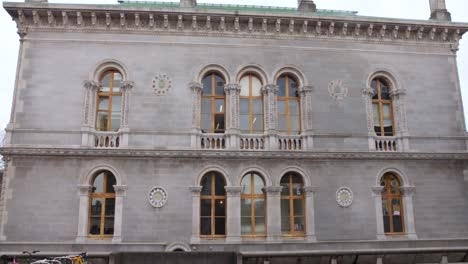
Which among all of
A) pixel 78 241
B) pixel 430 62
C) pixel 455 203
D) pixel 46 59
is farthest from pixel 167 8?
pixel 455 203

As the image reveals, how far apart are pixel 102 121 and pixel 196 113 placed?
3.90 m

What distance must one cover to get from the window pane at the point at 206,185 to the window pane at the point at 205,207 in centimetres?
32

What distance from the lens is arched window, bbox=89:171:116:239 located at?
16359 mm

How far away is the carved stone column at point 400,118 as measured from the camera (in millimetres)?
18219

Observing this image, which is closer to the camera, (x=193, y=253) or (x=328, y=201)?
(x=193, y=253)

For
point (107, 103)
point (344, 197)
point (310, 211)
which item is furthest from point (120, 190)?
point (344, 197)

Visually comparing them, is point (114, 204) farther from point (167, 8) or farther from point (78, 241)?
point (167, 8)

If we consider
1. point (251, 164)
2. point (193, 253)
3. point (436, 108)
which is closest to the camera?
point (193, 253)

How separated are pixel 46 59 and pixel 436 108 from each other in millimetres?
17046

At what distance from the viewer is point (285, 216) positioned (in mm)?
17281

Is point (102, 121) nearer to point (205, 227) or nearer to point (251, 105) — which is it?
point (205, 227)

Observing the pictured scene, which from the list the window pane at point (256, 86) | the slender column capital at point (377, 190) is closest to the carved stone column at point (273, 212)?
the slender column capital at point (377, 190)

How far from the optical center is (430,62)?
19.4 metres

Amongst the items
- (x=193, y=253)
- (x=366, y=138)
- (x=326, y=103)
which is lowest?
(x=193, y=253)
